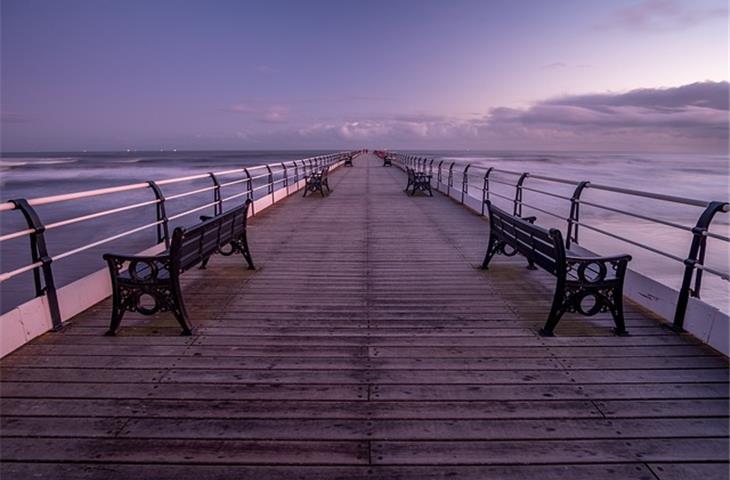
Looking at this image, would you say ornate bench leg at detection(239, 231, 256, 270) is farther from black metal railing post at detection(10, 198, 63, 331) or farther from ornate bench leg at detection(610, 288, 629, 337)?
ornate bench leg at detection(610, 288, 629, 337)

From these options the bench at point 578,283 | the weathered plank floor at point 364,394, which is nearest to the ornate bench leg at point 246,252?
the weathered plank floor at point 364,394

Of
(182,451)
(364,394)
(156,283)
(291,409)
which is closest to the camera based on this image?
(182,451)

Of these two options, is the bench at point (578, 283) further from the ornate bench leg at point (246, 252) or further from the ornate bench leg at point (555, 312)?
the ornate bench leg at point (246, 252)

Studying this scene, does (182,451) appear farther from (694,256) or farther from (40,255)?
(694,256)

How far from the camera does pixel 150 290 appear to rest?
12.9 feet

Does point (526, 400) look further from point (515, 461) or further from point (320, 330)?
point (320, 330)

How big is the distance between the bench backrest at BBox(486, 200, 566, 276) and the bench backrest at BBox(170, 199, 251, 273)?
10.5 feet

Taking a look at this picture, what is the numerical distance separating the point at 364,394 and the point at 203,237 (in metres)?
2.54

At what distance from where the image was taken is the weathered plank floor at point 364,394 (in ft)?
8.02

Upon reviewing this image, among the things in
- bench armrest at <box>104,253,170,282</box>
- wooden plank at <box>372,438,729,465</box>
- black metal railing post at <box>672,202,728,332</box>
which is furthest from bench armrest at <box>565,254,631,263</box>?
bench armrest at <box>104,253,170,282</box>

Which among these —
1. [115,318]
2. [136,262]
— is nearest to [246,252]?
[136,262]

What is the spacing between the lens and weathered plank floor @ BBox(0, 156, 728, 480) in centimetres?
245

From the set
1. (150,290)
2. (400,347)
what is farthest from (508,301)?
(150,290)

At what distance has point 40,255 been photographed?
4000 millimetres
